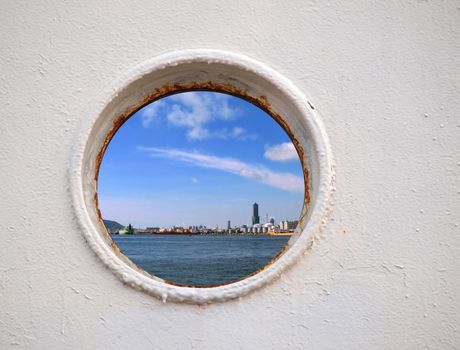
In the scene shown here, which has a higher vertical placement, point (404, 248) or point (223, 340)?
point (404, 248)

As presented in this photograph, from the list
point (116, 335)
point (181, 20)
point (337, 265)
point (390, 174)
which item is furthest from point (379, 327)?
point (181, 20)

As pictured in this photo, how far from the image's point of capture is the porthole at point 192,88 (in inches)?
50.4

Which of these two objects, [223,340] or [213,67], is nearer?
[223,340]

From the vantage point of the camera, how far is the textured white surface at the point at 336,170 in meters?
1.28

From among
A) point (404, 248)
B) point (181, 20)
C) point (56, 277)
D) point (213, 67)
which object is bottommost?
point (56, 277)

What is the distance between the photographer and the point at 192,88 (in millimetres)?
1511

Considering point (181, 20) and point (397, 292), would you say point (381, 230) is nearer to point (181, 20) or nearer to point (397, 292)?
point (397, 292)

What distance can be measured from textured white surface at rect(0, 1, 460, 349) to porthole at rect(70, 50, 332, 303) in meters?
0.04

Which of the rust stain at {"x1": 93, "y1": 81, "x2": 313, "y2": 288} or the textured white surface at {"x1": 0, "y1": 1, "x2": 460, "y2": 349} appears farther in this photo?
the rust stain at {"x1": 93, "y1": 81, "x2": 313, "y2": 288}

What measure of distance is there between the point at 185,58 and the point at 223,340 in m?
0.94

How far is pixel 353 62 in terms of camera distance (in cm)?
136

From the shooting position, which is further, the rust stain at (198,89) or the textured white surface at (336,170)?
the rust stain at (198,89)

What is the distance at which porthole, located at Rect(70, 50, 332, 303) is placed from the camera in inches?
50.4

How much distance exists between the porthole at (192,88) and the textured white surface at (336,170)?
0.13 feet
